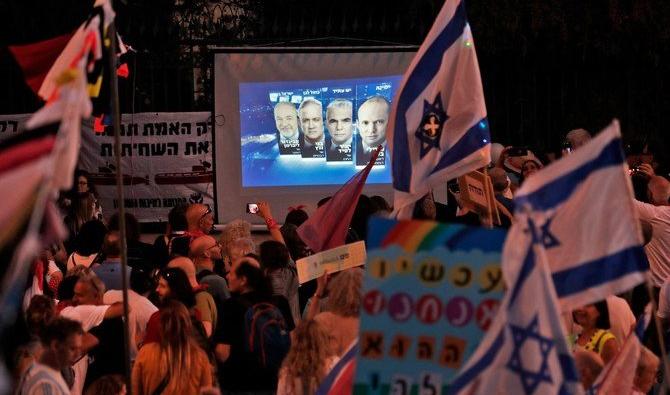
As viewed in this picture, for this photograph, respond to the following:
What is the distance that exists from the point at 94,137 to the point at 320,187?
2429 mm

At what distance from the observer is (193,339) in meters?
7.70

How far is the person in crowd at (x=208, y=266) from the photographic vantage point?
9469 mm

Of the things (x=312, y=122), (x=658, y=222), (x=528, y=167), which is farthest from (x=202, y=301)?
(x=312, y=122)

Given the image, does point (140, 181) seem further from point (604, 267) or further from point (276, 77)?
point (604, 267)

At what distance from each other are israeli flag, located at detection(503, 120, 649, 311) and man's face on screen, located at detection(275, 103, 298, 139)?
991cm

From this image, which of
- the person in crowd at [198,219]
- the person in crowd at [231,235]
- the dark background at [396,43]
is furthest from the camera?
the dark background at [396,43]

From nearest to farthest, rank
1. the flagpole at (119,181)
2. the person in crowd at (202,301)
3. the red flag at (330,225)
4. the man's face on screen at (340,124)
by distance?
1. the flagpole at (119,181)
2. the person in crowd at (202,301)
3. the red flag at (330,225)
4. the man's face on screen at (340,124)

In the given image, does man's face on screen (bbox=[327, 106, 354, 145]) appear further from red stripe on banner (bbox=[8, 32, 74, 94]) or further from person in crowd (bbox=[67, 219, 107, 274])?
red stripe on banner (bbox=[8, 32, 74, 94])

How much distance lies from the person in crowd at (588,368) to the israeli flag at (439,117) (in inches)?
58.4

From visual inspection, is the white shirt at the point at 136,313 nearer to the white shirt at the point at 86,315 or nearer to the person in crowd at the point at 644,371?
the white shirt at the point at 86,315

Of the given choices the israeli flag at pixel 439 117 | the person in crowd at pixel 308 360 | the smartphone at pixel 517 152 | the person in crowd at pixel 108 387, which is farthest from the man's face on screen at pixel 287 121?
the person in crowd at pixel 108 387

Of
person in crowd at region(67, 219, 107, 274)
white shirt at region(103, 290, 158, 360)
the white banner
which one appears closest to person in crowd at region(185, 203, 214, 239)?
person in crowd at region(67, 219, 107, 274)

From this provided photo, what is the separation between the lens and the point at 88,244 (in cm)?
1066

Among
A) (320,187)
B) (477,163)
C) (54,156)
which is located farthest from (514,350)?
(320,187)
